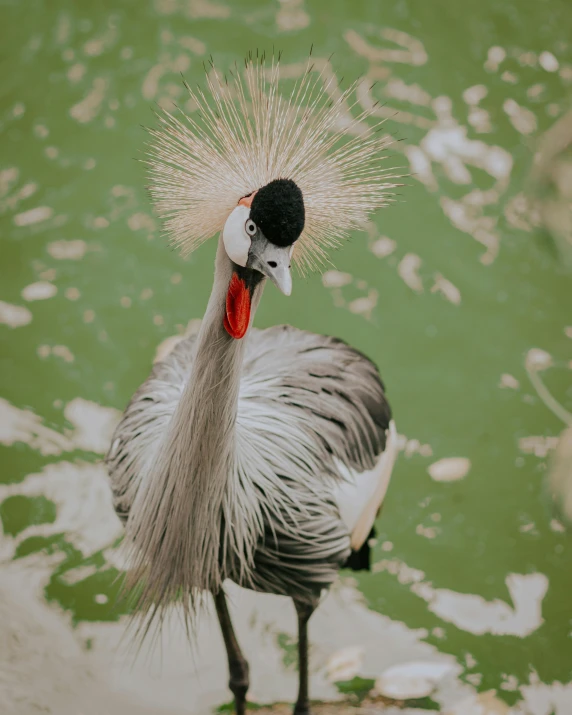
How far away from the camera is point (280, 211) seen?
1.02 m

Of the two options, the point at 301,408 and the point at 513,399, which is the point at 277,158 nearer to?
the point at 301,408

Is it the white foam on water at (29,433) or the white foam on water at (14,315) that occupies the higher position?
the white foam on water at (14,315)

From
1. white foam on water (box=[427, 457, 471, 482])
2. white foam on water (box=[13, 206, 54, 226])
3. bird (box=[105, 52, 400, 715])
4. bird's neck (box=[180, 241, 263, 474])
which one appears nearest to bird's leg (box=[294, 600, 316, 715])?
bird (box=[105, 52, 400, 715])

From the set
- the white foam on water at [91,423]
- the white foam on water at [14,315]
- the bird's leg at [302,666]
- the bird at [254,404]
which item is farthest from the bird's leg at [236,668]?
the white foam on water at [14,315]

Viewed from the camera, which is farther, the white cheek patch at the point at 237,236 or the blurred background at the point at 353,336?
the blurred background at the point at 353,336

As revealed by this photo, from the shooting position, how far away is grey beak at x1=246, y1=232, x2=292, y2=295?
104 cm

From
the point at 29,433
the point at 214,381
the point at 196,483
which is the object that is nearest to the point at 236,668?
the point at 196,483

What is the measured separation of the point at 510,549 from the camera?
2.09 m

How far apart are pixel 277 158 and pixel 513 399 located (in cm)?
148

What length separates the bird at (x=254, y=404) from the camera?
115cm

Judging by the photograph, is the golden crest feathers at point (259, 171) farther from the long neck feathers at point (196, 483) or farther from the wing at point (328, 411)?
the wing at point (328, 411)

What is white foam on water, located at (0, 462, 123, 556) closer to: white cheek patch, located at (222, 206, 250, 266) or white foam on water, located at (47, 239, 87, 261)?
white foam on water, located at (47, 239, 87, 261)

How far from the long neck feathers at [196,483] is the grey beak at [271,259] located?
3.0 inches

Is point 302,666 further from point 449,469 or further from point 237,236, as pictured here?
point 237,236
